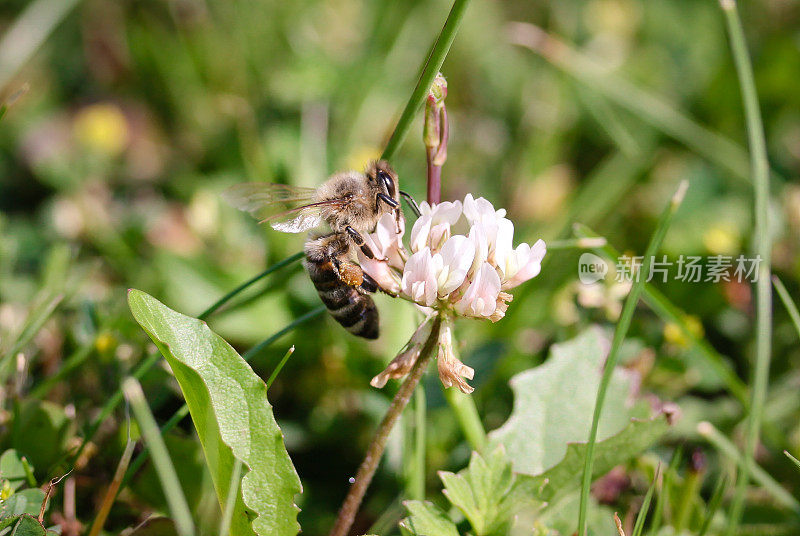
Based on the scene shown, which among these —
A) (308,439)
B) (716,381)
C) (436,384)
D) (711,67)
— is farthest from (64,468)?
(711,67)

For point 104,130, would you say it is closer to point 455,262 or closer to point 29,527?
point 29,527

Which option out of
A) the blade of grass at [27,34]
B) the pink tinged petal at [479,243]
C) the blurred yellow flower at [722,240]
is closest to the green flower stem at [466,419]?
the pink tinged petal at [479,243]

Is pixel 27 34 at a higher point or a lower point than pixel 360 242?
higher

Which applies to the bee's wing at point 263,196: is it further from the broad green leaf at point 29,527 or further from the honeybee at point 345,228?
the broad green leaf at point 29,527

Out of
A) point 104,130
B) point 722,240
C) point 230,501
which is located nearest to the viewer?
point 230,501

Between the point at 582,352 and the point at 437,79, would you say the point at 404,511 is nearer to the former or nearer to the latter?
the point at 582,352

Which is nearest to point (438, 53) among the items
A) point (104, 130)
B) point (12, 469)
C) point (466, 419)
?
point (466, 419)

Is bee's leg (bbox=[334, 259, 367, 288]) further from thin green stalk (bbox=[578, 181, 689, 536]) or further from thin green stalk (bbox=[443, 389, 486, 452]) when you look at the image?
thin green stalk (bbox=[578, 181, 689, 536])
